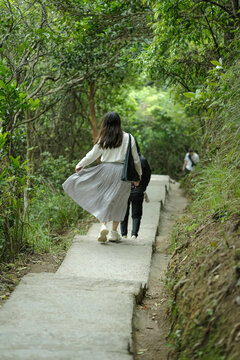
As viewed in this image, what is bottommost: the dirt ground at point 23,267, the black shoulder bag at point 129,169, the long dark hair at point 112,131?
the dirt ground at point 23,267

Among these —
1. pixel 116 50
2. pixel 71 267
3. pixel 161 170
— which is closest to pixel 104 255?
pixel 71 267

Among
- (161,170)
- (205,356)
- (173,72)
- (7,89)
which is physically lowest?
(161,170)

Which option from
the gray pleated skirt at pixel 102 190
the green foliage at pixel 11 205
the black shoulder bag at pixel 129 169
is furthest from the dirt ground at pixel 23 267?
the black shoulder bag at pixel 129 169

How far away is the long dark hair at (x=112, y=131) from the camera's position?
620cm

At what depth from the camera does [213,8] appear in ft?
23.9

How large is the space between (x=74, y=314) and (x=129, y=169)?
111 inches

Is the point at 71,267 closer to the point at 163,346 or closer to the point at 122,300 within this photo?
the point at 122,300

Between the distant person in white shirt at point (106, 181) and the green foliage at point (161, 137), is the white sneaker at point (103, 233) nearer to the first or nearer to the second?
the distant person in white shirt at point (106, 181)

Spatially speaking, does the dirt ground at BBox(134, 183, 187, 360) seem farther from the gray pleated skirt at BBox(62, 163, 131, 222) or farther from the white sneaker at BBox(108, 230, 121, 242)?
the gray pleated skirt at BBox(62, 163, 131, 222)

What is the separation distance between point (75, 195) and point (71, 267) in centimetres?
130

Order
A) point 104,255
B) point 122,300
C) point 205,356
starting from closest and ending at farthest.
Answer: point 205,356 → point 122,300 → point 104,255

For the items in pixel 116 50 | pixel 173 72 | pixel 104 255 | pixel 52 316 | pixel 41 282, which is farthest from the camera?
pixel 116 50

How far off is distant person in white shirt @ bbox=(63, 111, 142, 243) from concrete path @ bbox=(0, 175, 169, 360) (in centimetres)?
89

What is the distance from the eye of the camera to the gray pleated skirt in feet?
20.9
